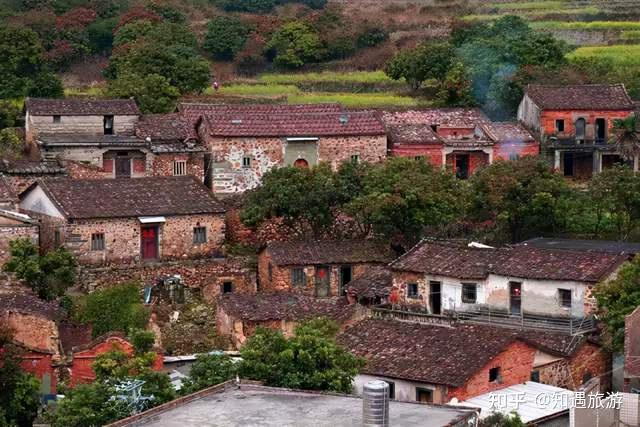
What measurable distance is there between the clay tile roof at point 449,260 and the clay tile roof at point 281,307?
1.96 meters

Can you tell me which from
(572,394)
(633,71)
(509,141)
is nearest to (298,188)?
(509,141)

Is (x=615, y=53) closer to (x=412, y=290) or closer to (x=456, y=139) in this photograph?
(x=456, y=139)

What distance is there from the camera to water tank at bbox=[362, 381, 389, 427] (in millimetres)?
25219

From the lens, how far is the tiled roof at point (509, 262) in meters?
41.9

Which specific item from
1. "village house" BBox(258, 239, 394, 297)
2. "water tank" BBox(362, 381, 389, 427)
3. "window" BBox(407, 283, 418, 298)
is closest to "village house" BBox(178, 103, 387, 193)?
"village house" BBox(258, 239, 394, 297)

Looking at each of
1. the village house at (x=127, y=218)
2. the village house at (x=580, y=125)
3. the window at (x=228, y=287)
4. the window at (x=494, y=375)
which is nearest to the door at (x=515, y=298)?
the window at (x=494, y=375)

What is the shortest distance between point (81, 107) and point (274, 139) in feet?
20.3

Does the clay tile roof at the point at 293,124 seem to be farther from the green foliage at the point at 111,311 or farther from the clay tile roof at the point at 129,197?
the green foliage at the point at 111,311

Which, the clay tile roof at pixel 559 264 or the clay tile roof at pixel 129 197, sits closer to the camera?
the clay tile roof at pixel 559 264

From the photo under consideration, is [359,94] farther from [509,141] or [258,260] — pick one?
[258,260]

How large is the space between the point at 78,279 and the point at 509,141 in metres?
16.9

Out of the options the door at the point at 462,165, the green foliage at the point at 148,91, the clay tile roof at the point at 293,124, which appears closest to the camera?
the clay tile roof at the point at 293,124

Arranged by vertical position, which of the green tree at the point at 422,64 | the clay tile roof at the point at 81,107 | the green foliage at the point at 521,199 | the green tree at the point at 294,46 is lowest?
the green foliage at the point at 521,199

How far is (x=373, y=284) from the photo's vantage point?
45375 mm
